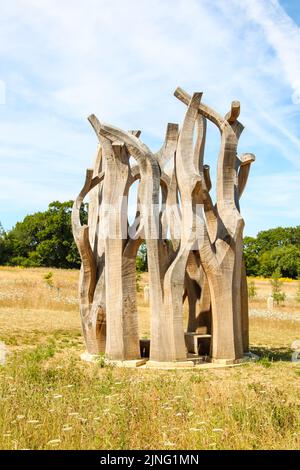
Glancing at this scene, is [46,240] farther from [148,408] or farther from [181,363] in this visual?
[148,408]

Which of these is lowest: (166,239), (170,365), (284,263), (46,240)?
(170,365)

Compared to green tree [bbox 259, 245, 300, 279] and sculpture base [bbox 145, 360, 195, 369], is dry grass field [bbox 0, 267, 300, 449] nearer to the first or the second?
sculpture base [bbox 145, 360, 195, 369]

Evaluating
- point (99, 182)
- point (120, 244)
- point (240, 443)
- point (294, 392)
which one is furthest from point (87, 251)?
point (240, 443)

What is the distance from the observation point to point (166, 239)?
32.6ft

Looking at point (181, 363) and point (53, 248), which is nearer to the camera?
point (181, 363)

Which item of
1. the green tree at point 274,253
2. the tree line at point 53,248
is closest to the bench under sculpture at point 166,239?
the tree line at point 53,248

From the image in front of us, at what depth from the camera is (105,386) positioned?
6711mm

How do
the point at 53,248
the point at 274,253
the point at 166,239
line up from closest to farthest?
the point at 166,239
the point at 53,248
the point at 274,253

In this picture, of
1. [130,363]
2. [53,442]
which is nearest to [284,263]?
[130,363]

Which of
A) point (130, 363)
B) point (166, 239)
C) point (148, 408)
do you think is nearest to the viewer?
point (148, 408)

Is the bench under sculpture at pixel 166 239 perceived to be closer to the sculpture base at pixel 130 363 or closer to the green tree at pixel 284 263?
the sculpture base at pixel 130 363

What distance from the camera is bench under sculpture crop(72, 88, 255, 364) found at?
9359 millimetres

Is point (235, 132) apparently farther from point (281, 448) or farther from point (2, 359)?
point (281, 448)

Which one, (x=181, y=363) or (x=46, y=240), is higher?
(x=46, y=240)
